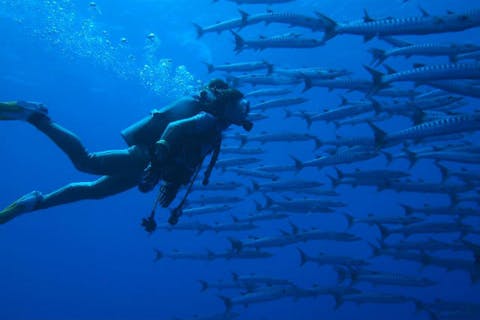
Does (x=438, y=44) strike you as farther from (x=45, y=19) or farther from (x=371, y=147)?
(x=45, y=19)

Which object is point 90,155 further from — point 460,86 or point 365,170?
point 365,170

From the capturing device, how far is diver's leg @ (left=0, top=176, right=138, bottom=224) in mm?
5512

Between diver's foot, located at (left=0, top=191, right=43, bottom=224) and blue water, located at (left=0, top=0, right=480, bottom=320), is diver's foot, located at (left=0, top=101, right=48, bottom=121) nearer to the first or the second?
diver's foot, located at (left=0, top=191, right=43, bottom=224)

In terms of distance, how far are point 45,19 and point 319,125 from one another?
2726cm

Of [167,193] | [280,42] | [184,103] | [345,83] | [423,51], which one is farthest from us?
[280,42]

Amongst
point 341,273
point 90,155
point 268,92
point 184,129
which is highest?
point 268,92

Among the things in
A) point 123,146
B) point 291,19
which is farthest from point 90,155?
point 123,146

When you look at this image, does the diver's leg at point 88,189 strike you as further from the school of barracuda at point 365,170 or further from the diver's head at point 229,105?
the school of barracuda at point 365,170

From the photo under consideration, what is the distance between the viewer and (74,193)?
577 centimetres

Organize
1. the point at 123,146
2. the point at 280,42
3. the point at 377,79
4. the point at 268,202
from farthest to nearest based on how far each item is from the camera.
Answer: the point at 123,146
the point at 268,202
the point at 280,42
the point at 377,79

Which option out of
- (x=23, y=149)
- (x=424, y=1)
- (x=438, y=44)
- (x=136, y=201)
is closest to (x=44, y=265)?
(x=136, y=201)

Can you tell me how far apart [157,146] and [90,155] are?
4.93 feet

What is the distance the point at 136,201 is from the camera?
66125 millimetres

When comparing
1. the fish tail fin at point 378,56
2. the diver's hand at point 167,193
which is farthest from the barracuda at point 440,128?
the diver's hand at point 167,193
